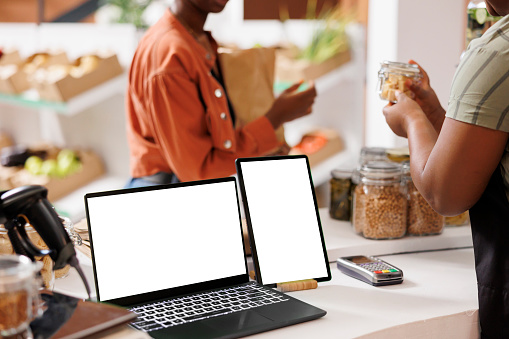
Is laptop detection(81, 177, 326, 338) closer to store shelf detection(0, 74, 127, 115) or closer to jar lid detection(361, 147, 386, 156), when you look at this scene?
jar lid detection(361, 147, 386, 156)

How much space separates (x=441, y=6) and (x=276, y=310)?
222 centimetres

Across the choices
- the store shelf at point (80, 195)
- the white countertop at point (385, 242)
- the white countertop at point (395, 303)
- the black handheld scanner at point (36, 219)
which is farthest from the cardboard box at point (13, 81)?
the black handheld scanner at point (36, 219)

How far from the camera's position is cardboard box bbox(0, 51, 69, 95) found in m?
3.34

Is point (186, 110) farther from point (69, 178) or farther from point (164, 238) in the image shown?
point (69, 178)

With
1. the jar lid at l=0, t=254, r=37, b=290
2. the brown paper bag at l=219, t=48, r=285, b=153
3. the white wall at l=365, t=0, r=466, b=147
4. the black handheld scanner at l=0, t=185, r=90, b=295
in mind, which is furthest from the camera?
the white wall at l=365, t=0, r=466, b=147


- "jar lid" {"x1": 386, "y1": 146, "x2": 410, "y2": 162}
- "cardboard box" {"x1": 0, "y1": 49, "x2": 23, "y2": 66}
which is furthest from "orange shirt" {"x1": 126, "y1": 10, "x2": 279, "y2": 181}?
"cardboard box" {"x1": 0, "y1": 49, "x2": 23, "y2": 66}

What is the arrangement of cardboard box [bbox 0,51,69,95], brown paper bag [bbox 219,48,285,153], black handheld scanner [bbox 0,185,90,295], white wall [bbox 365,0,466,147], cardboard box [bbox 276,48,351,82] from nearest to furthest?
black handheld scanner [bbox 0,185,90,295] → brown paper bag [bbox 219,48,285,153] → white wall [bbox 365,0,466,147] → cardboard box [bbox 276,48,351,82] → cardboard box [bbox 0,51,69,95]

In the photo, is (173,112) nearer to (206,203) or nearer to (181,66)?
(181,66)

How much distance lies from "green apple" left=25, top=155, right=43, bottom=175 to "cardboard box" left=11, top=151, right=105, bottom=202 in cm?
2

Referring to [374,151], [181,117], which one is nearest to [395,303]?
[374,151]

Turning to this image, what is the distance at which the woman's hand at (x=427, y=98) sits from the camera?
1627mm

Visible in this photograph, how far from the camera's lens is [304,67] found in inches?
127

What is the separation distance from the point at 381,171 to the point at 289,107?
0.58m

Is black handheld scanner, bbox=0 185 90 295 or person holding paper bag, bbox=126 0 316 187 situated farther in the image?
person holding paper bag, bbox=126 0 316 187
